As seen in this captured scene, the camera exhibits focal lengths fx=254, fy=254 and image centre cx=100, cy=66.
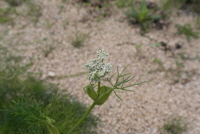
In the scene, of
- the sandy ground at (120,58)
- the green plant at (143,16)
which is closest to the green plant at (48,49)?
the sandy ground at (120,58)

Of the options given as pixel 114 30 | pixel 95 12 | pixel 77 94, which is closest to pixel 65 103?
pixel 77 94

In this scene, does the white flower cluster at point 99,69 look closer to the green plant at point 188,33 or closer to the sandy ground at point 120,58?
the sandy ground at point 120,58

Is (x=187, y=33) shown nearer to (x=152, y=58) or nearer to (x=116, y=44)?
(x=152, y=58)

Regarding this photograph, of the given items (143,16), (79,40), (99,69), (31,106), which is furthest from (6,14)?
(99,69)

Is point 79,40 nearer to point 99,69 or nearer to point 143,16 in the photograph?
point 143,16

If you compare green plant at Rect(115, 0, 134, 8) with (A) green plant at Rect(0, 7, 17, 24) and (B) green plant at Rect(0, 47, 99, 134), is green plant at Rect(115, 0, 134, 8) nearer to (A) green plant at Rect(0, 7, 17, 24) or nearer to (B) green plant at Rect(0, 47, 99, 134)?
(A) green plant at Rect(0, 7, 17, 24)
